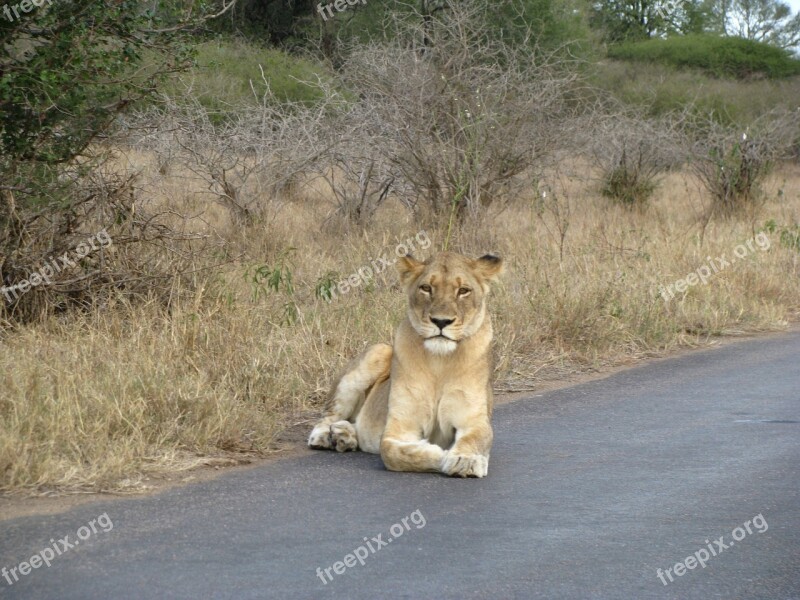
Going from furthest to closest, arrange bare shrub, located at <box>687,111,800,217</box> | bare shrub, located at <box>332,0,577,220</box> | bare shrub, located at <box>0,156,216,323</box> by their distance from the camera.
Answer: bare shrub, located at <box>687,111,800,217</box>, bare shrub, located at <box>332,0,577,220</box>, bare shrub, located at <box>0,156,216,323</box>

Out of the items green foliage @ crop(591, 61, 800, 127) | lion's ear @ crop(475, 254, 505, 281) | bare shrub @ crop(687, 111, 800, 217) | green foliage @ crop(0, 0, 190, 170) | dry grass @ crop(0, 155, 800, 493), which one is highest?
green foliage @ crop(0, 0, 190, 170)

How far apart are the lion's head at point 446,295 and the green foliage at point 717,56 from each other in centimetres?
3876

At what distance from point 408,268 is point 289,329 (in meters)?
2.60

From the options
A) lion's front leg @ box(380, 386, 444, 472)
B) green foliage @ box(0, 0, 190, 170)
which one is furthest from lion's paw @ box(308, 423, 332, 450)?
green foliage @ box(0, 0, 190, 170)

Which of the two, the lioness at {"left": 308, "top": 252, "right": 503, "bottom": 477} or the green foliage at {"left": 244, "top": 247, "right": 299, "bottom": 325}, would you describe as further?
the green foliage at {"left": 244, "top": 247, "right": 299, "bottom": 325}

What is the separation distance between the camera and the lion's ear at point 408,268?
21.9 ft

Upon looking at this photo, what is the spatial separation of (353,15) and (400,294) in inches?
772

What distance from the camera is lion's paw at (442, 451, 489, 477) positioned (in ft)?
20.3

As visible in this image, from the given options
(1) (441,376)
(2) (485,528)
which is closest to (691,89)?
(1) (441,376)

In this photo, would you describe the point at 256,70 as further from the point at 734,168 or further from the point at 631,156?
the point at 734,168

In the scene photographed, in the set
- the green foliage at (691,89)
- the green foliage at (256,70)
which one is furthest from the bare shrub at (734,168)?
the green foliage at (691,89)

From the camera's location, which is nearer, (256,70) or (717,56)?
(256,70)

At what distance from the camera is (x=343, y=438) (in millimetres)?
6902

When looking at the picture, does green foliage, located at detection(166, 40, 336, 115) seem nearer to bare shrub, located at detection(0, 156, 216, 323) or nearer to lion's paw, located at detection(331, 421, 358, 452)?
bare shrub, located at detection(0, 156, 216, 323)
